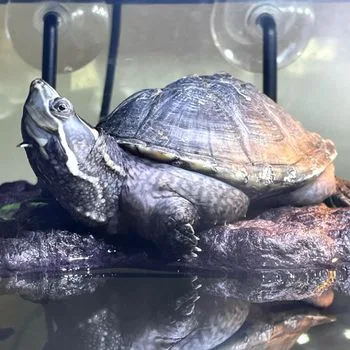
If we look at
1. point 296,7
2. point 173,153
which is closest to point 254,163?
point 173,153

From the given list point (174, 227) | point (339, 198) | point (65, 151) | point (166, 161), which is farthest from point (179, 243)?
point (339, 198)

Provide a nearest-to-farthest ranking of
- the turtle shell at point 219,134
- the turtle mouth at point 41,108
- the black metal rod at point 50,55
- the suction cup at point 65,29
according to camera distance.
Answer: the turtle mouth at point 41,108, the turtle shell at point 219,134, the black metal rod at point 50,55, the suction cup at point 65,29

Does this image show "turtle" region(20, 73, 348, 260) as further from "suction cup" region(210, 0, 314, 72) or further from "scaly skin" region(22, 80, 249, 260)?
"suction cup" region(210, 0, 314, 72)

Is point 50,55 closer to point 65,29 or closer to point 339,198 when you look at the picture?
point 65,29

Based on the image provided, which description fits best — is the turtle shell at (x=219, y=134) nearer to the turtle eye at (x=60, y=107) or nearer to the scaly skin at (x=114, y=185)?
the scaly skin at (x=114, y=185)

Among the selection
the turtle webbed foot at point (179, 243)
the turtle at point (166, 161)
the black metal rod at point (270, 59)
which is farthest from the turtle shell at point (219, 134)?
the black metal rod at point (270, 59)

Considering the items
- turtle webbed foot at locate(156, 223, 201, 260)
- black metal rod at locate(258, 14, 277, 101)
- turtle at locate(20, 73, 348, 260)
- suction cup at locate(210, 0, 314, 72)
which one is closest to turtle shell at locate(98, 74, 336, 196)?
turtle at locate(20, 73, 348, 260)
